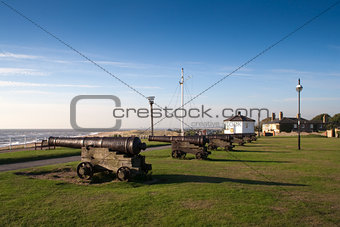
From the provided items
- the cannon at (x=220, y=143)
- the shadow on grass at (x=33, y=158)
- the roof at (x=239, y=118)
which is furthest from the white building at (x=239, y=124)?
the shadow on grass at (x=33, y=158)

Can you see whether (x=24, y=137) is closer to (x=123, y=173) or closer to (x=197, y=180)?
(x=123, y=173)

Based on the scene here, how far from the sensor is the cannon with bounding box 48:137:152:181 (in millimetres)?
8914

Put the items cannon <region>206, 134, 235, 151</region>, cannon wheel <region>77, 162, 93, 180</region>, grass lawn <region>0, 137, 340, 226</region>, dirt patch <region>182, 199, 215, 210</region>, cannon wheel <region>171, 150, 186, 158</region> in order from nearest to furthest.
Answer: grass lawn <region>0, 137, 340, 226</region>, dirt patch <region>182, 199, 215, 210</region>, cannon wheel <region>77, 162, 93, 180</region>, cannon wheel <region>171, 150, 186, 158</region>, cannon <region>206, 134, 235, 151</region>

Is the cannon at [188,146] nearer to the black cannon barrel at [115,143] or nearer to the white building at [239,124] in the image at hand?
the black cannon barrel at [115,143]

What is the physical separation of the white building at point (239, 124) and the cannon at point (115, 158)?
51.6 meters

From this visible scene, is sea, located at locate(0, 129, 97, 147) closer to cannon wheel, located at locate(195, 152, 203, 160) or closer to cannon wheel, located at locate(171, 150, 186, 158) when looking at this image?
cannon wheel, located at locate(171, 150, 186, 158)

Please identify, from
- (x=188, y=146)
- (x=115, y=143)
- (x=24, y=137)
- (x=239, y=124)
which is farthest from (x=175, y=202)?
(x=239, y=124)

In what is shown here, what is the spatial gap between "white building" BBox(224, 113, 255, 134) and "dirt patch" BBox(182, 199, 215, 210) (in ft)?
177

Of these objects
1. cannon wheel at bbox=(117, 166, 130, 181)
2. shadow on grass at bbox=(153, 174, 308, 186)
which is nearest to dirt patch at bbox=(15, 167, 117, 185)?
cannon wheel at bbox=(117, 166, 130, 181)

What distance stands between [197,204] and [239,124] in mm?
54534

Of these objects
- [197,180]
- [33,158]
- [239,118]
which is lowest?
[33,158]

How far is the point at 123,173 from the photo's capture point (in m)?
8.78

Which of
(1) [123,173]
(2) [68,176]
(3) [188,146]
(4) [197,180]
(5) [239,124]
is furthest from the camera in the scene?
(5) [239,124]

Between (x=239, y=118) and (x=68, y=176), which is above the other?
(x=239, y=118)
